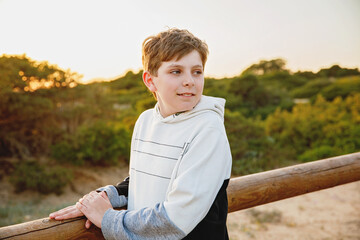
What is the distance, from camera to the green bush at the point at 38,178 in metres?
5.39

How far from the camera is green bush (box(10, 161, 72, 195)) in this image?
539 cm

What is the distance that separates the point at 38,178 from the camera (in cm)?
546

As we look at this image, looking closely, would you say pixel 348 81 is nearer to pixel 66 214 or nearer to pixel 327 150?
pixel 327 150

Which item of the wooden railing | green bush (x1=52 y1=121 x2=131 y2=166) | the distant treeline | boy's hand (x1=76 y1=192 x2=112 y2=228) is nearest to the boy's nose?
boy's hand (x1=76 y1=192 x2=112 y2=228)

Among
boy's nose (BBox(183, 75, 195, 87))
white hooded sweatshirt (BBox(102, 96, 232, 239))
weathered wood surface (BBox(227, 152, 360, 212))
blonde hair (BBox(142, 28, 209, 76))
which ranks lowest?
weathered wood surface (BBox(227, 152, 360, 212))

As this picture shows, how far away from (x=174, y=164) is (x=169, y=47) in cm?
49

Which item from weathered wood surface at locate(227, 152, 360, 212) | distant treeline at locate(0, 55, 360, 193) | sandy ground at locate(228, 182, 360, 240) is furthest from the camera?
distant treeline at locate(0, 55, 360, 193)

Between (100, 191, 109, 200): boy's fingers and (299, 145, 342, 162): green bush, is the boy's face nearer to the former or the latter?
(100, 191, 109, 200): boy's fingers

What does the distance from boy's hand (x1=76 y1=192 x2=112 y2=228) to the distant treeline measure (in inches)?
194

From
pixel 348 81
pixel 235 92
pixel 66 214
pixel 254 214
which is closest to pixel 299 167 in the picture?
pixel 66 214

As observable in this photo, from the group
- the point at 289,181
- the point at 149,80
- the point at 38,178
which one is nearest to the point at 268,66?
the point at 38,178

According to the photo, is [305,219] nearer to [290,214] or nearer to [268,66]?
[290,214]

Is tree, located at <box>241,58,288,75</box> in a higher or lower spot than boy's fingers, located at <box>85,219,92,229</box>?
higher

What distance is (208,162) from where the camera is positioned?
0.99 m
